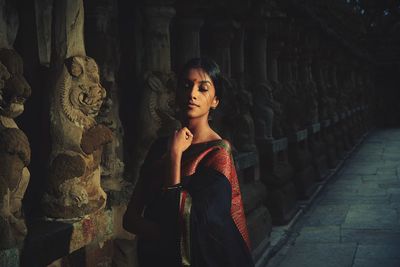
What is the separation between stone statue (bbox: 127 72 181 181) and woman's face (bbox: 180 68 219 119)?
148 centimetres

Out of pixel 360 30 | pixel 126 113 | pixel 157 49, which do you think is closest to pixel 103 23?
pixel 157 49

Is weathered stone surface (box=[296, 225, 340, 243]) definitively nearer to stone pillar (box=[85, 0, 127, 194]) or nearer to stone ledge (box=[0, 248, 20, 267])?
stone pillar (box=[85, 0, 127, 194])

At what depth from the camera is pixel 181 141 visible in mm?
2459

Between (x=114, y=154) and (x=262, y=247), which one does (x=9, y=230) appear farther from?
A: (x=262, y=247)

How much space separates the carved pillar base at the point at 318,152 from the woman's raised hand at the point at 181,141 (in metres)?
8.05

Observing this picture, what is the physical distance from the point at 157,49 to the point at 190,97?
1.77 m

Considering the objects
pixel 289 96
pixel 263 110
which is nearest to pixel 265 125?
pixel 263 110

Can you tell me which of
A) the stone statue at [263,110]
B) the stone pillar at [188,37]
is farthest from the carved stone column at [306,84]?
the stone pillar at [188,37]

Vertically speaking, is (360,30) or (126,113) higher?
(360,30)

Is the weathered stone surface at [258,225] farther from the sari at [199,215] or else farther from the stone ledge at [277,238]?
the sari at [199,215]

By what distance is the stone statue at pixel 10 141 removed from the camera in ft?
7.70

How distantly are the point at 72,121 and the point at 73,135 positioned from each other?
0.07 m

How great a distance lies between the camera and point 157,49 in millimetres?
4230

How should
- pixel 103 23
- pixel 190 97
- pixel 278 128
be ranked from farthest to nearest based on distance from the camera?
→ pixel 278 128 < pixel 103 23 < pixel 190 97
